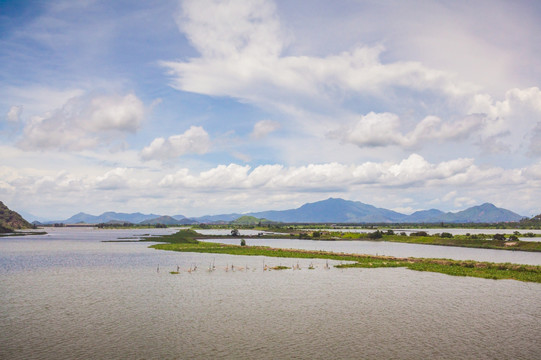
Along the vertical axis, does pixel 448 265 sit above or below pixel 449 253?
above

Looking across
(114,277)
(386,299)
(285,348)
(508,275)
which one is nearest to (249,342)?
(285,348)

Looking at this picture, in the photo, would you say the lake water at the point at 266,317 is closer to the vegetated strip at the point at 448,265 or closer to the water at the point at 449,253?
the vegetated strip at the point at 448,265

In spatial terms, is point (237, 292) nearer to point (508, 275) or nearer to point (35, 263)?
point (508, 275)

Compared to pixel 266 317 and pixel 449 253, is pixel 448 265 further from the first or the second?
pixel 266 317

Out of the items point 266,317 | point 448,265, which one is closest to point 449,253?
point 448,265

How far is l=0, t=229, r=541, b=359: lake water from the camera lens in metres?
31.2

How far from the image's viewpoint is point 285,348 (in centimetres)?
3164

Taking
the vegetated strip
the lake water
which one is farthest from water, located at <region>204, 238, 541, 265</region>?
the lake water

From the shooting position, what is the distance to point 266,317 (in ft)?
137

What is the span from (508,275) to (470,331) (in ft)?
128

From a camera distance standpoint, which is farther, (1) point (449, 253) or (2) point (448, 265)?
(1) point (449, 253)

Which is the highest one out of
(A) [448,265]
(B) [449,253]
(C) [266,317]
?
(A) [448,265]

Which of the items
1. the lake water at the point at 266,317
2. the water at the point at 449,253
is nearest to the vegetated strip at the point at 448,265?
the lake water at the point at 266,317

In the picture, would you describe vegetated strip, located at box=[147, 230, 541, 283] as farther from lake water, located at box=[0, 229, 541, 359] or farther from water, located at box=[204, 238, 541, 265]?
water, located at box=[204, 238, 541, 265]
